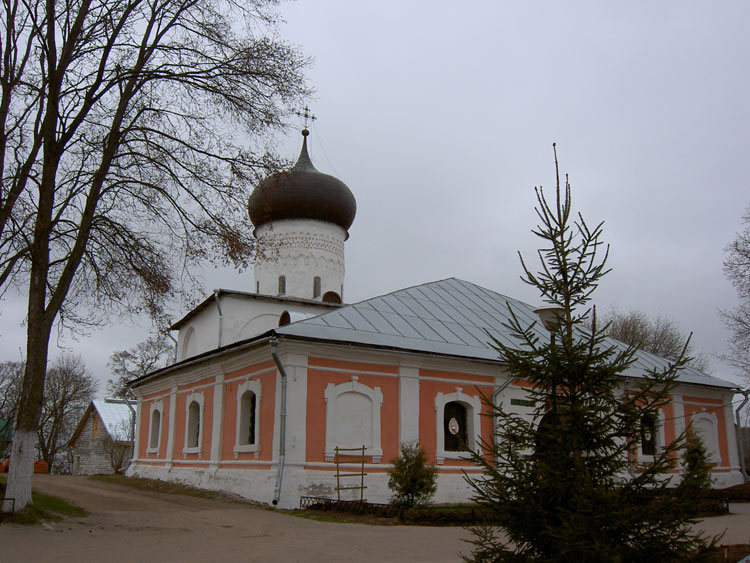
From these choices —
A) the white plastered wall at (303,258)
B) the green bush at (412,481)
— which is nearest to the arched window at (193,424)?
the white plastered wall at (303,258)

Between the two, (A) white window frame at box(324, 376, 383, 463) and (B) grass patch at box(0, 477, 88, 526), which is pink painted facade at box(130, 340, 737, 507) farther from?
(B) grass patch at box(0, 477, 88, 526)

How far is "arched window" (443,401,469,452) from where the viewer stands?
641 inches

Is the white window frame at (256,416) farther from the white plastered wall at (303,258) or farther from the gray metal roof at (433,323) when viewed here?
the white plastered wall at (303,258)

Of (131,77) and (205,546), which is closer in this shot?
(205,546)

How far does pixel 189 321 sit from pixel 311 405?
9.69 m

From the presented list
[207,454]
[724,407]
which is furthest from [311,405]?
[724,407]

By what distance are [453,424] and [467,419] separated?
2.42 ft

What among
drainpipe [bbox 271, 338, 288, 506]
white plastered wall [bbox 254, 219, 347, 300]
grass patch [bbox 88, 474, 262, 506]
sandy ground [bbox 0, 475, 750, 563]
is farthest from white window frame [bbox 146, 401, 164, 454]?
drainpipe [bbox 271, 338, 288, 506]

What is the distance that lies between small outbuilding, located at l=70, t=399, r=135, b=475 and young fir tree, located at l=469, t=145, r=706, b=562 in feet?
107

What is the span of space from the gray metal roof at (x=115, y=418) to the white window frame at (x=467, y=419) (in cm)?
2580

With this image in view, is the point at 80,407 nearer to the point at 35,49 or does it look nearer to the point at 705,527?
the point at 35,49

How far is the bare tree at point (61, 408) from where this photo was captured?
42.2 metres

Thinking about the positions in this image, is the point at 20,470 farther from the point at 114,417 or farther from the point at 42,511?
the point at 114,417

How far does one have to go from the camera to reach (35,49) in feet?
37.3
